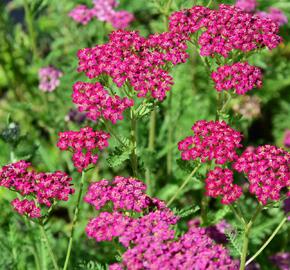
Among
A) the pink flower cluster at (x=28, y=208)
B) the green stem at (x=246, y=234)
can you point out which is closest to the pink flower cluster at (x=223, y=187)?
the green stem at (x=246, y=234)

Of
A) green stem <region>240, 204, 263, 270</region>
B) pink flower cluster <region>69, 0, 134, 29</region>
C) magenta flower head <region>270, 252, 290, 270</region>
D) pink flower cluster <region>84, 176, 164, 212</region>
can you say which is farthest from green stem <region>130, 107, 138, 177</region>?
pink flower cluster <region>69, 0, 134, 29</region>

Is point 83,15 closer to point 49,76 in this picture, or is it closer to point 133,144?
point 49,76

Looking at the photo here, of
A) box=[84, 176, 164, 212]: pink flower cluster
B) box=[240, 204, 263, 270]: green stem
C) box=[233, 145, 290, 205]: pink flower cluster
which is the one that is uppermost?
box=[233, 145, 290, 205]: pink flower cluster

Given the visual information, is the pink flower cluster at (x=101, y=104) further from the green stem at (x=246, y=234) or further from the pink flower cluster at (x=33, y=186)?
the green stem at (x=246, y=234)

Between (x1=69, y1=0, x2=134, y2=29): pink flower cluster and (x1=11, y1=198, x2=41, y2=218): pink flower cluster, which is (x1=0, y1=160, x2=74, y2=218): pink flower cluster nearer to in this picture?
(x1=11, y1=198, x2=41, y2=218): pink flower cluster

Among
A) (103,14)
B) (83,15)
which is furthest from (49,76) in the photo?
(103,14)

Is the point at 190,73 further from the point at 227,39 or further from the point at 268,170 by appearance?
the point at 268,170

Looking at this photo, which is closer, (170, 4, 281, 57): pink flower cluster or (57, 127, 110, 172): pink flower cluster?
(57, 127, 110, 172): pink flower cluster
